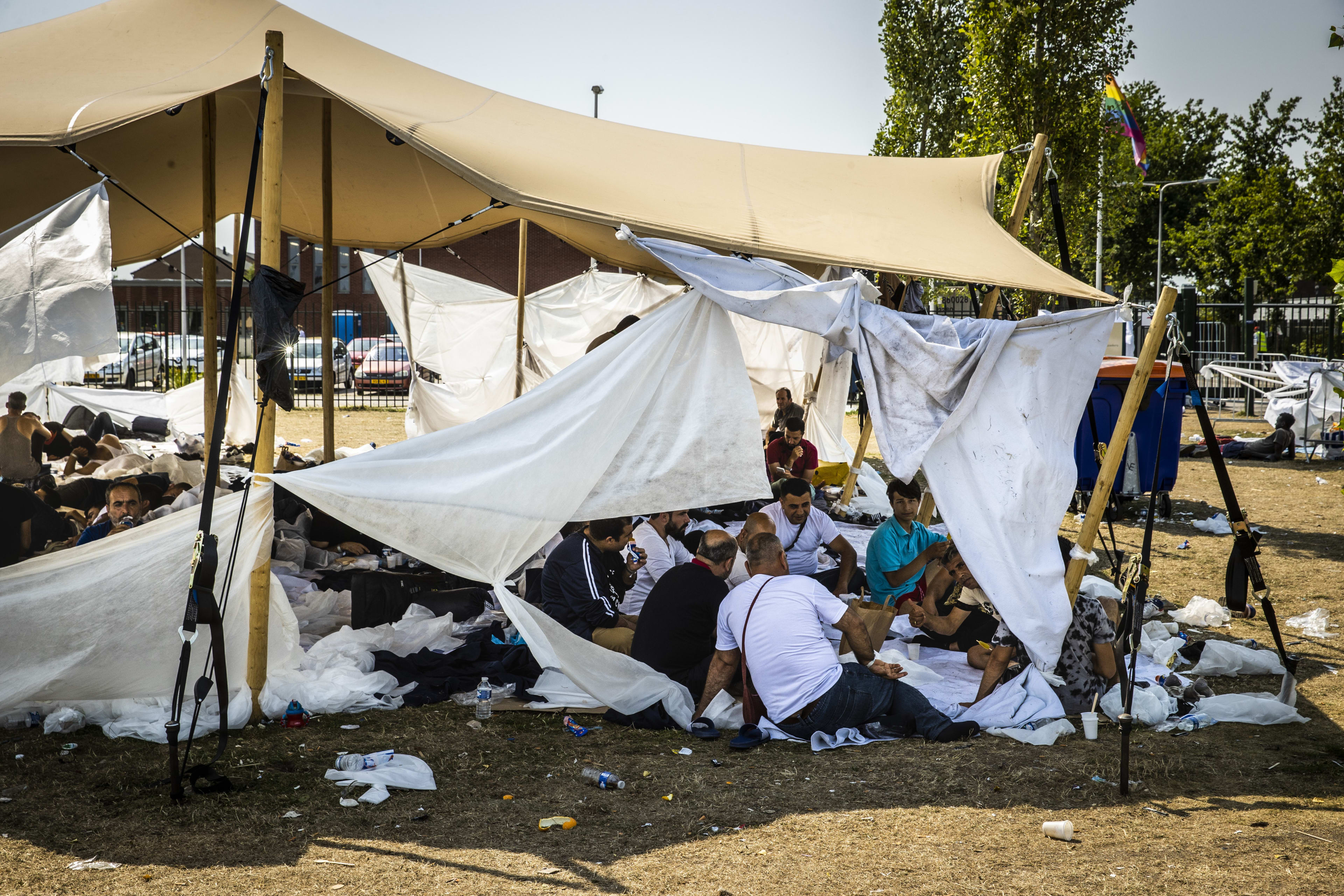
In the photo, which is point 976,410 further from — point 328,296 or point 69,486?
point 69,486

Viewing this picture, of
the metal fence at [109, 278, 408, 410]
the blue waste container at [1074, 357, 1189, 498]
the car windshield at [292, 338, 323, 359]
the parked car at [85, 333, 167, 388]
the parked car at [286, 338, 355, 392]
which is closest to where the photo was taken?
the blue waste container at [1074, 357, 1189, 498]

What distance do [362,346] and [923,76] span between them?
1449cm

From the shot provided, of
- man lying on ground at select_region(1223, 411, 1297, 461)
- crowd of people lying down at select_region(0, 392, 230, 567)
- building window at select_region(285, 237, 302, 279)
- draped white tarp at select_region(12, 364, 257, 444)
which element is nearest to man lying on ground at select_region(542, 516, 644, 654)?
crowd of people lying down at select_region(0, 392, 230, 567)

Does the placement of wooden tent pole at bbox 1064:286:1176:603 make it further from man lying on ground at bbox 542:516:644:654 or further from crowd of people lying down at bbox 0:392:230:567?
crowd of people lying down at bbox 0:392:230:567

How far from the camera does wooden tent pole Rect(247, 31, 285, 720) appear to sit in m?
4.62

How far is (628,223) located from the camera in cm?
504

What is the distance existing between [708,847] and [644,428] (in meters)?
2.08

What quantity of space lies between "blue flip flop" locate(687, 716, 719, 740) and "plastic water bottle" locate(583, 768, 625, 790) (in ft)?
1.95

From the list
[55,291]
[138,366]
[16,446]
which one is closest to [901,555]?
[55,291]

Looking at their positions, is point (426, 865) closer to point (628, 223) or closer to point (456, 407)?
point (628, 223)

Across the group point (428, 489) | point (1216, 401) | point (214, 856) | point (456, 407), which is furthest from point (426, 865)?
point (1216, 401)

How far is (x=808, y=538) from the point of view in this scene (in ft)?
23.3

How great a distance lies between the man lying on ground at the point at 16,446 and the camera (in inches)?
331

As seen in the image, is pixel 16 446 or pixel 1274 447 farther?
pixel 1274 447
